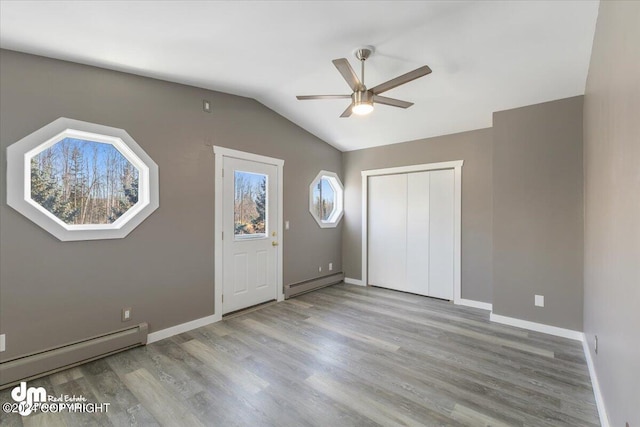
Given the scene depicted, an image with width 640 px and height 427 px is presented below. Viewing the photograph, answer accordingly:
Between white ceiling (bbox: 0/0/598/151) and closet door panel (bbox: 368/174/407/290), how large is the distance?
1.70 m

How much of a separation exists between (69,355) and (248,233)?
217cm

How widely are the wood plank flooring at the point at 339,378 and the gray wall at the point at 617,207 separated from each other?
0.51 m

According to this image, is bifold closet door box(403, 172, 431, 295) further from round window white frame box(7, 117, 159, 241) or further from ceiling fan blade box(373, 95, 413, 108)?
round window white frame box(7, 117, 159, 241)

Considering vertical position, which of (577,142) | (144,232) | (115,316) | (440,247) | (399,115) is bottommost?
(115,316)

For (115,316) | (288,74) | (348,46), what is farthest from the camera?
(288,74)

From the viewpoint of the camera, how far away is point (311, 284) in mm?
4883

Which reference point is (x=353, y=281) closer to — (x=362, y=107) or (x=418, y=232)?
(x=418, y=232)

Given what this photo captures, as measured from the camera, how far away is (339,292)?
4.89 meters

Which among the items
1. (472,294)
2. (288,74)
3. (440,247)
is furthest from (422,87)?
(472,294)

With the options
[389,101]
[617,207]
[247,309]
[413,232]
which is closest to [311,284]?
[247,309]

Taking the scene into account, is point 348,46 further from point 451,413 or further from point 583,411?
point 583,411

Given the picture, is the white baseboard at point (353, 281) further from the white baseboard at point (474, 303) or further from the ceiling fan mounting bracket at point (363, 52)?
the ceiling fan mounting bracket at point (363, 52)

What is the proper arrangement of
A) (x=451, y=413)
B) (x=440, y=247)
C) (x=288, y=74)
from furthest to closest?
(x=440, y=247), (x=288, y=74), (x=451, y=413)

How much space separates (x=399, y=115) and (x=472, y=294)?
278 centimetres
